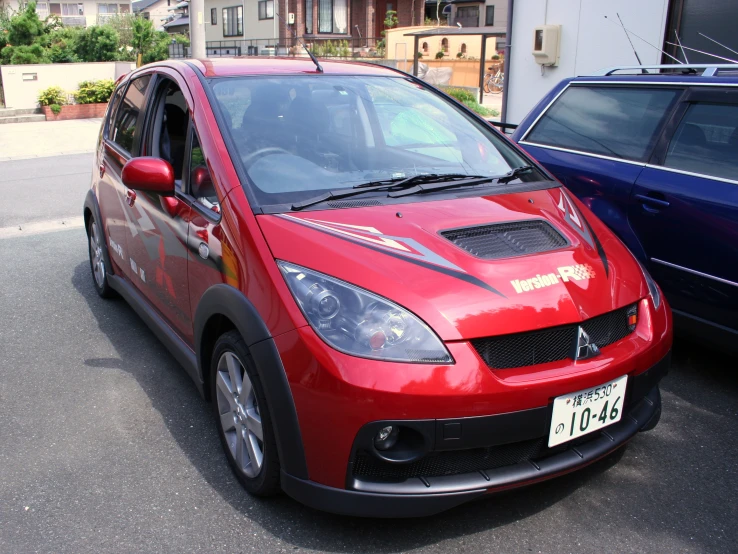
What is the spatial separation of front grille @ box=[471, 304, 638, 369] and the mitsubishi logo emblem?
0.02 m

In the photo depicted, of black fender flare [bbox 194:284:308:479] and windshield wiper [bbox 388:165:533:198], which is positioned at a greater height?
windshield wiper [bbox 388:165:533:198]

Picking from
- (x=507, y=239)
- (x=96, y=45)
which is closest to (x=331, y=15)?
(x=96, y=45)

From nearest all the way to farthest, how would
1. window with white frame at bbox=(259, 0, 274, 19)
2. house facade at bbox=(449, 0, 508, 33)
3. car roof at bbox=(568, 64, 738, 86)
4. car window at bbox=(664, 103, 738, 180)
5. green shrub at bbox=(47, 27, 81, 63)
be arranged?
1. car window at bbox=(664, 103, 738, 180)
2. car roof at bbox=(568, 64, 738, 86)
3. green shrub at bbox=(47, 27, 81, 63)
4. window with white frame at bbox=(259, 0, 274, 19)
5. house facade at bbox=(449, 0, 508, 33)

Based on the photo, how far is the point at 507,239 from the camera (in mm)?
2842

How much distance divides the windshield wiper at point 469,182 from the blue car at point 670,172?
31.1 inches

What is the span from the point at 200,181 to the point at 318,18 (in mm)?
38688

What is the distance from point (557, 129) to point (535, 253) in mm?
2263

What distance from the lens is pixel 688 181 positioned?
381 centimetres

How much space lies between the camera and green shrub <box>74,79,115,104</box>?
19477 millimetres

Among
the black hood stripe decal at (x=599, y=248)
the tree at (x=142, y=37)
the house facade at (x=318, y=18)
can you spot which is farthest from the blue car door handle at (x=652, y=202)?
the house facade at (x=318, y=18)

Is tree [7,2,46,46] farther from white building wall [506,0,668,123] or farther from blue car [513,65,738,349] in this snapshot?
blue car [513,65,738,349]

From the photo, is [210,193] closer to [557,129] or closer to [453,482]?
[453,482]

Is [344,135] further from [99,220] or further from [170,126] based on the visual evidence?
[99,220]

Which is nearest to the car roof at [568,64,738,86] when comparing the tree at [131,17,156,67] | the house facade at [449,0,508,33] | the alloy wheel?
the alloy wheel
